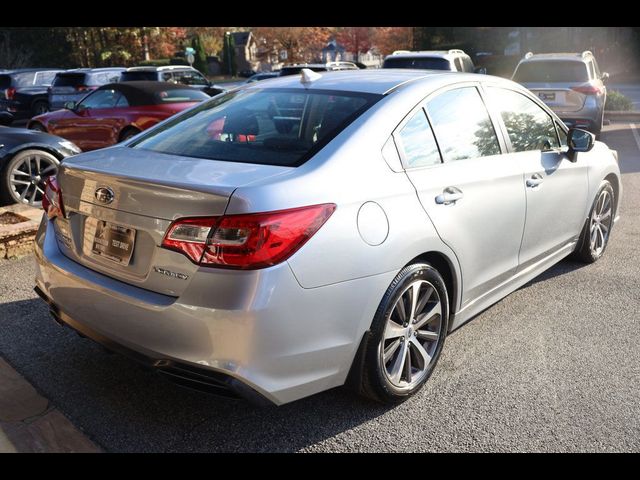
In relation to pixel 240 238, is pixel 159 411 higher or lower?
lower

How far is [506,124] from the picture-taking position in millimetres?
4016

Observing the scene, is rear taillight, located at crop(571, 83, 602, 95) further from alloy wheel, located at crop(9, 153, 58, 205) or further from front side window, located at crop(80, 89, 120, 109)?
alloy wheel, located at crop(9, 153, 58, 205)

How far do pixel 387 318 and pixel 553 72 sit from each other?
10518 millimetres

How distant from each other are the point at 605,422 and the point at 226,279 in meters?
1.95

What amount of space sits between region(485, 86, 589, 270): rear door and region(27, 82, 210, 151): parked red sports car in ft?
23.0

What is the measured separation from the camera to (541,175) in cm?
414

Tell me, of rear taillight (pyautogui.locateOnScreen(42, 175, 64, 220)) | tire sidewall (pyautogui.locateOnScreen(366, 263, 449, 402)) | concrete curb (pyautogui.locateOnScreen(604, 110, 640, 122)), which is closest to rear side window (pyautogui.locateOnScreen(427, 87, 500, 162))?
tire sidewall (pyautogui.locateOnScreen(366, 263, 449, 402))

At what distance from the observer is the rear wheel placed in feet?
22.0

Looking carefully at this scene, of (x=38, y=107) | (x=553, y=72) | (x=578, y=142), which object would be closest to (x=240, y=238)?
(x=578, y=142)

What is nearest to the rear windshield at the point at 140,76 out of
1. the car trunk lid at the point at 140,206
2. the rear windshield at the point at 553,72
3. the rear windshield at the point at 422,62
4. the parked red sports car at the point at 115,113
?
the parked red sports car at the point at 115,113

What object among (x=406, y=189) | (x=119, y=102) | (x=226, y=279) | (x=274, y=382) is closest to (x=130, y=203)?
(x=226, y=279)

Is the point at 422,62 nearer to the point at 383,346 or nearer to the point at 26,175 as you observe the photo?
the point at 26,175

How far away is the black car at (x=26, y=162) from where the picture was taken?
6.71 meters
